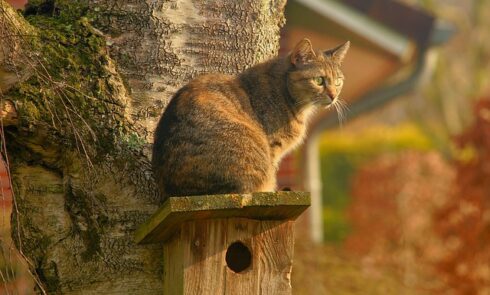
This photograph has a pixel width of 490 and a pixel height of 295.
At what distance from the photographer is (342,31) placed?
1005 centimetres

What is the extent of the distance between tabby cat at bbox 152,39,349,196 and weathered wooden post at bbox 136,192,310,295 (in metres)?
0.13

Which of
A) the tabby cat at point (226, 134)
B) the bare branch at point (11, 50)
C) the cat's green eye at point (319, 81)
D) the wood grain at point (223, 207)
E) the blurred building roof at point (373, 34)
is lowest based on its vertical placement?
the wood grain at point (223, 207)

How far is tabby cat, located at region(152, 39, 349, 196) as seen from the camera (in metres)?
3.64

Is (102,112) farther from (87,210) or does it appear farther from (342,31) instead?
(342,31)

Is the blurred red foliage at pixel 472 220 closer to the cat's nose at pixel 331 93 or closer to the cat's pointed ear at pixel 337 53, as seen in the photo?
the cat's pointed ear at pixel 337 53

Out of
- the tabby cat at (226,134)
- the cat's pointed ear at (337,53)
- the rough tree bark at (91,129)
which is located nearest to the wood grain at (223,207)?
the tabby cat at (226,134)

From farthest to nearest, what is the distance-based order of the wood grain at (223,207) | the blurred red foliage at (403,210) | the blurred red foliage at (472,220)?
1. the blurred red foliage at (403,210)
2. the blurred red foliage at (472,220)
3. the wood grain at (223,207)

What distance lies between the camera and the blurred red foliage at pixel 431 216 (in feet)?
31.4

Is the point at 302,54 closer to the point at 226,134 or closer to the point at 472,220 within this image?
the point at 226,134

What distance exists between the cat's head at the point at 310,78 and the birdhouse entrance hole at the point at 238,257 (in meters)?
0.81

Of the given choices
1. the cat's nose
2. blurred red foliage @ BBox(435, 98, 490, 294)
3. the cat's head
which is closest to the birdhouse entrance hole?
the cat's head

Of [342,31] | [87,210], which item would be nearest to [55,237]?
[87,210]

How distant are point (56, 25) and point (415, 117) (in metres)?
21.2

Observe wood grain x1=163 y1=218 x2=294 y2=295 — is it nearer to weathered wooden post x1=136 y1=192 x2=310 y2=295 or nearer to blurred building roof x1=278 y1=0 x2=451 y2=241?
weathered wooden post x1=136 y1=192 x2=310 y2=295
